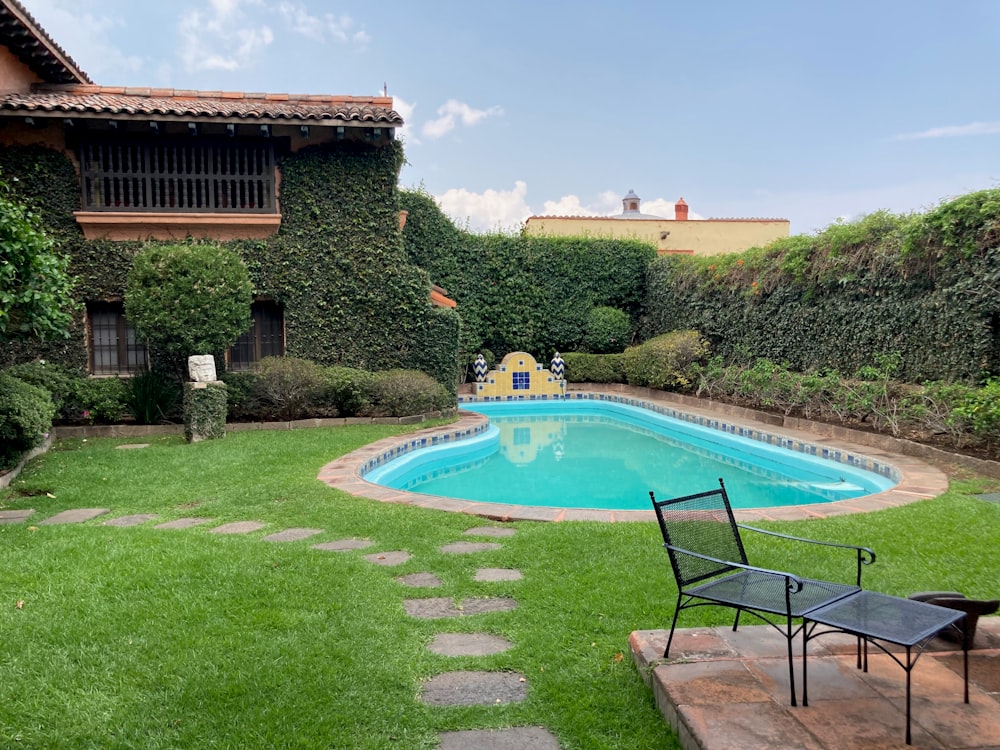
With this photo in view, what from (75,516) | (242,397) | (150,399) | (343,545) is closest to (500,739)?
(343,545)

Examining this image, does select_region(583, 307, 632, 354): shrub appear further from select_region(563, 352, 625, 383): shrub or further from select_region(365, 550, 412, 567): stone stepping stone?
select_region(365, 550, 412, 567): stone stepping stone

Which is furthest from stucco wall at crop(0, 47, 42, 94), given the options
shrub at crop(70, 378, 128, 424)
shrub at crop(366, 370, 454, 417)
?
shrub at crop(366, 370, 454, 417)

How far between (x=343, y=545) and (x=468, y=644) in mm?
1887

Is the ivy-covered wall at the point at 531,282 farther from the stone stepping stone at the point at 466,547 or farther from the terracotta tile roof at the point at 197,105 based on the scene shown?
the stone stepping stone at the point at 466,547

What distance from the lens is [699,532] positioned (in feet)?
10.2

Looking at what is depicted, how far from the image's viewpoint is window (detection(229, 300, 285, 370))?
12.4 metres

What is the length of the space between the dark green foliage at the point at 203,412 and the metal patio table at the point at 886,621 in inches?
356

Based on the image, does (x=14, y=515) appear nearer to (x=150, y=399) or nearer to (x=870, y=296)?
(x=150, y=399)

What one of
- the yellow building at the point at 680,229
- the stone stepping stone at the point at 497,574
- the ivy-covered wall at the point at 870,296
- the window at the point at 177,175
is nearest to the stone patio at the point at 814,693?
the stone stepping stone at the point at 497,574

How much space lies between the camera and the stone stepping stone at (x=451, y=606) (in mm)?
3514

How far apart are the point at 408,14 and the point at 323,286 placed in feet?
20.8

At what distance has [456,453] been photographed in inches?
411

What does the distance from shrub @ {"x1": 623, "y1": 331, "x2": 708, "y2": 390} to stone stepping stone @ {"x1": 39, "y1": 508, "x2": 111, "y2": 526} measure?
12.2m

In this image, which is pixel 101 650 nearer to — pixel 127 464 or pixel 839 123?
pixel 127 464
